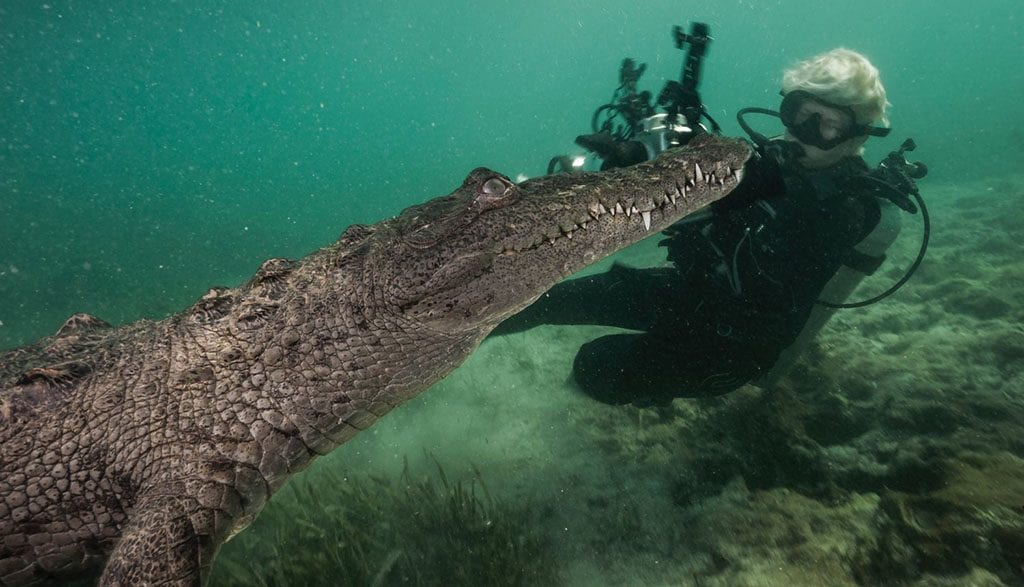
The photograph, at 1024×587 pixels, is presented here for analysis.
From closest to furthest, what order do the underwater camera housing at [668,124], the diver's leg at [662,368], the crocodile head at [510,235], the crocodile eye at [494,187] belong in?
the crocodile head at [510,235] → the crocodile eye at [494,187] → the underwater camera housing at [668,124] → the diver's leg at [662,368]

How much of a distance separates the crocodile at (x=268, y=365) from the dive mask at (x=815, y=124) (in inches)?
87.2

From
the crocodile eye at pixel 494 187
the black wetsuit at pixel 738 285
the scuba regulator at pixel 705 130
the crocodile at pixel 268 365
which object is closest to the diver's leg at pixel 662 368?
the black wetsuit at pixel 738 285

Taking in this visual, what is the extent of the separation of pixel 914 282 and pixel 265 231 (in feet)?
108

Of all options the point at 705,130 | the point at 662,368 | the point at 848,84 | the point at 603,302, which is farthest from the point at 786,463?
the point at 848,84

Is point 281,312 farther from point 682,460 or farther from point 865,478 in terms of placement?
point 865,478

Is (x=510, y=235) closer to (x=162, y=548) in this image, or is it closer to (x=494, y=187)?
(x=494, y=187)

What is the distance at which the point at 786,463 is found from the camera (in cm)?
427

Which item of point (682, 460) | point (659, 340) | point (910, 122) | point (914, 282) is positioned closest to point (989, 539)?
point (682, 460)

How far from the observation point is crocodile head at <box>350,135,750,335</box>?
2.56 m

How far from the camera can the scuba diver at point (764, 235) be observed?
4203 mm

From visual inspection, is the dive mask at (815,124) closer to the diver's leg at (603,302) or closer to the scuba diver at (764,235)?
the scuba diver at (764,235)

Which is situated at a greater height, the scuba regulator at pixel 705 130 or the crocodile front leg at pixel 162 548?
the scuba regulator at pixel 705 130

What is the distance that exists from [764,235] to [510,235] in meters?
3.04

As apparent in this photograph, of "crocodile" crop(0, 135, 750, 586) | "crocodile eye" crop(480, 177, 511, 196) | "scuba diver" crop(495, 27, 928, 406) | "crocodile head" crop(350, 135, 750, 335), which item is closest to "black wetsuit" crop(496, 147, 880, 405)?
"scuba diver" crop(495, 27, 928, 406)
